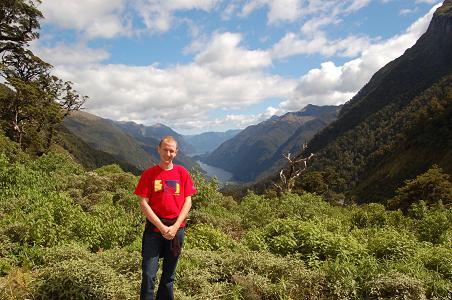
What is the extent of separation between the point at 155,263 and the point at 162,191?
1063 millimetres

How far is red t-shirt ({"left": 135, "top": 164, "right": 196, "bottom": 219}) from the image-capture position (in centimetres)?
551

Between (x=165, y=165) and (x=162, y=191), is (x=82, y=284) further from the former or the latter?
(x=165, y=165)

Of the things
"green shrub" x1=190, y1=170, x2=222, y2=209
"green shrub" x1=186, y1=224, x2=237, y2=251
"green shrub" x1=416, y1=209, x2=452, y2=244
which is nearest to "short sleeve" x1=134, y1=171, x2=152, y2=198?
"green shrub" x1=186, y1=224, x2=237, y2=251

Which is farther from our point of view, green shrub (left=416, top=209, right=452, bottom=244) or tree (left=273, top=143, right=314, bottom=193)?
tree (left=273, top=143, right=314, bottom=193)

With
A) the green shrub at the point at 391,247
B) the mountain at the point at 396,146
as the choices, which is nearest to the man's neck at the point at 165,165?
the green shrub at the point at 391,247

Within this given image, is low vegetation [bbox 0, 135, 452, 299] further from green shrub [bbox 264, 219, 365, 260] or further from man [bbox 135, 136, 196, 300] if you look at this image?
man [bbox 135, 136, 196, 300]

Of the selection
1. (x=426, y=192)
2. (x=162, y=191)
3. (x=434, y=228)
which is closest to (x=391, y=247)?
(x=434, y=228)

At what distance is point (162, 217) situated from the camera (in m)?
5.49

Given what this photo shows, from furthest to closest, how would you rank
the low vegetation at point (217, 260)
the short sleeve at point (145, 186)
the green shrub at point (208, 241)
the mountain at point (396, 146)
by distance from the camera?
1. the mountain at point (396, 146)
2. the green shrub at point (208, 241)
3. the low vegetation at point (217, 260)
4. the short sleeve at point (145, 186)

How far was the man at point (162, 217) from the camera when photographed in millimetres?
5344

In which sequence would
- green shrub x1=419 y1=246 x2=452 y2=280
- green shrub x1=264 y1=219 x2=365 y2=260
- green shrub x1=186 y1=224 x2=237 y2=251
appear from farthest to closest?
1. green shrub x1=186 y1=224 x2=237 y2=251
2. green shrub x1=264 y1=219 x2=365 y2=260
3. green shrub x1=419 y1=246 x2=452 y2=280

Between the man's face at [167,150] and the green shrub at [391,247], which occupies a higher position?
the man's face at [167,150]

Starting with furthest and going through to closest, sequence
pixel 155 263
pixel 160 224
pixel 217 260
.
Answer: pixel 217 260 < pixel 155 263 < pixel 160 224

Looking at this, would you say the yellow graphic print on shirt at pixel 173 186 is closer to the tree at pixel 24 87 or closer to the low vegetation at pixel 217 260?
the low vegetation at pixel 217 260
